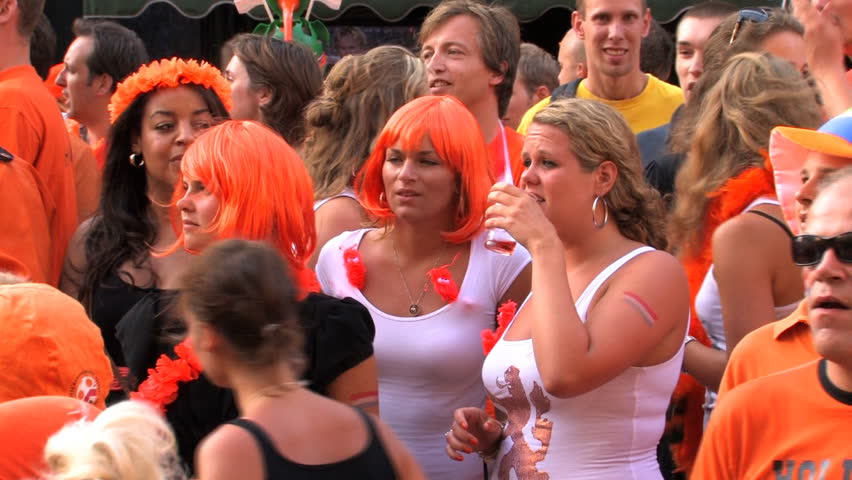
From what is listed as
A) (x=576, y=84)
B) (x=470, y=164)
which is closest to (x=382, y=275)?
(x=470, y=164)

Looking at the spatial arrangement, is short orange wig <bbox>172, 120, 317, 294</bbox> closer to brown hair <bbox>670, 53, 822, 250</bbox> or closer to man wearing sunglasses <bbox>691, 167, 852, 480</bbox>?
man wearing sunglasses <bbox>691, 167, 852, 480</bbox>

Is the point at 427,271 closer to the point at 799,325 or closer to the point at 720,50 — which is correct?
the point at 799,325

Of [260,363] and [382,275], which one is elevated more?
[260,363]

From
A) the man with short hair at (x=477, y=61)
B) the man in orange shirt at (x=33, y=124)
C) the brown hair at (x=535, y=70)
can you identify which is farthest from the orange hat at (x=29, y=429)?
the brown hair at (x=535, y=70)

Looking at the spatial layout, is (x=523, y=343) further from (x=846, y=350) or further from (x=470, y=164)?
(x=846, y=350)

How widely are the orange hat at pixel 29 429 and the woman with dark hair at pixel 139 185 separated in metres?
1.26

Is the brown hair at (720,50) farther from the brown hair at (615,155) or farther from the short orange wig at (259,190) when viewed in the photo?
the short orange wig at (259,190)

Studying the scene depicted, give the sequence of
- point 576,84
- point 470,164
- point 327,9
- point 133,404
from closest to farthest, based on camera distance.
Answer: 1. point 133,404
2. point 470,164
3. point 576,84
4. point 327,9

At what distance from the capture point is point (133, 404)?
2.13m

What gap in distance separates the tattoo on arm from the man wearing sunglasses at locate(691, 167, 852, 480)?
0.74 m

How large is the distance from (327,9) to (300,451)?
20.1ft

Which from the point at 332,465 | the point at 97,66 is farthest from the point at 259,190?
the point at 97,66

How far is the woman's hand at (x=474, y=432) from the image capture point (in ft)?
10.7

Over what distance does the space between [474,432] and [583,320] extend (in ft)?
1.44
